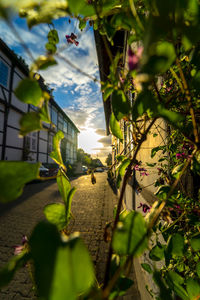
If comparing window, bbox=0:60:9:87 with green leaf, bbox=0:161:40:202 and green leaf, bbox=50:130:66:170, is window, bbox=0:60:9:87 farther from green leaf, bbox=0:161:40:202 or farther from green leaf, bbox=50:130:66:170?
green leaf, bbox=0:161:40:202

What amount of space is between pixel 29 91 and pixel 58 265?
0.23 m

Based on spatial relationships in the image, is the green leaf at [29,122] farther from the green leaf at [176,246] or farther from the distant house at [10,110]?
the distant house at [10,110]

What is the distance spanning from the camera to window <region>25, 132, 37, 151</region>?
1174 centimetres

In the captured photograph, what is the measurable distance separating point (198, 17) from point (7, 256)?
3189 millimetres

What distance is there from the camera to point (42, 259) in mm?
152

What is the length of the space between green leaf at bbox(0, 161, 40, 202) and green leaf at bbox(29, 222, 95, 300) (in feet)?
0.27

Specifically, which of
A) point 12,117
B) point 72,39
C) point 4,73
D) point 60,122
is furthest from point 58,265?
point 60,122

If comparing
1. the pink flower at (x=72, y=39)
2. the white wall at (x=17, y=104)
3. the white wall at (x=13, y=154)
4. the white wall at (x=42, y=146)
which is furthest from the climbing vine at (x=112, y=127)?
the white wall at (x=42, y=146)

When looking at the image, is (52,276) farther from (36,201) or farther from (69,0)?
(36,201)

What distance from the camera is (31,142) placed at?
12.5m

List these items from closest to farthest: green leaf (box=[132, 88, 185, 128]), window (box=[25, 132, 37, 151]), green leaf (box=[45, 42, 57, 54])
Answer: green leaf (box=[132, 88, 185, 128]), green leaf (box=[45, 42, 57, 54]), window (box=[25, 132, 37, 151])

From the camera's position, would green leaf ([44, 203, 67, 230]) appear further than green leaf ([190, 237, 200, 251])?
No

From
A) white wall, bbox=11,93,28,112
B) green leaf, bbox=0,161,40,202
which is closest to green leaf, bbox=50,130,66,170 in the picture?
green leaf, bbox=0,161,40,202

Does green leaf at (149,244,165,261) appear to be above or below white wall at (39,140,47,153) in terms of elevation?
below
